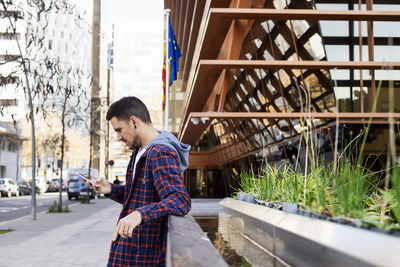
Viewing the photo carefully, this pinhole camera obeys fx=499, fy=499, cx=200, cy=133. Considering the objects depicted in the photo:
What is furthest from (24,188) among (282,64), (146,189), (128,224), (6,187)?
(128,224)

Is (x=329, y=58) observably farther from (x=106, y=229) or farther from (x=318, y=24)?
(x=106, y=229)

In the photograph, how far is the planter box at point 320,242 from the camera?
1.35m

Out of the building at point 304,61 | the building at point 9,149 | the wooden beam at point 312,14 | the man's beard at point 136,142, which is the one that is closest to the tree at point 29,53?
the building at point 304,61

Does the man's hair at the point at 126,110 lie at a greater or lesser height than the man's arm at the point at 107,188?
greater

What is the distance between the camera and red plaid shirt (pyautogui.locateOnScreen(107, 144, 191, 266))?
267cm

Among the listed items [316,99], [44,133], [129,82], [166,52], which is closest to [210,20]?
[316,99]

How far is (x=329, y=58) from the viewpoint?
1284 centimetres

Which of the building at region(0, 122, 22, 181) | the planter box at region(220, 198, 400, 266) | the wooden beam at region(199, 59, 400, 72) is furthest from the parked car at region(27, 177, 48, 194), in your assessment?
the planter box at region(220, 198, 400, 266)

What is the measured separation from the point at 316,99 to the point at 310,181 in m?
10.4

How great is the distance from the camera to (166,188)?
267 centimetres

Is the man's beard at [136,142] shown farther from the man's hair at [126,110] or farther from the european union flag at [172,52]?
the european union flag at [172,52]

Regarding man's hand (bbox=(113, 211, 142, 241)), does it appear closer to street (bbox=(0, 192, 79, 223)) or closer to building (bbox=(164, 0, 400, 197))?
building (bbox=(164, 0, 400, 197))

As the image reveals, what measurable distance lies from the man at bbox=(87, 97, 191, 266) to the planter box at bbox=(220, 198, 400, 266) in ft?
1.86

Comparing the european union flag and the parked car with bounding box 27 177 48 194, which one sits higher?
the european union flag
